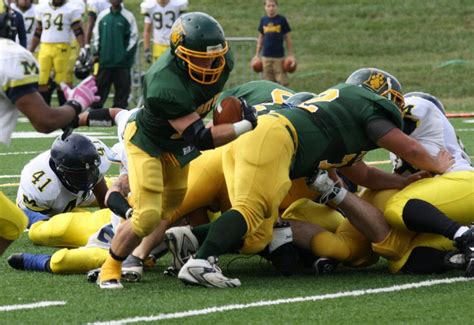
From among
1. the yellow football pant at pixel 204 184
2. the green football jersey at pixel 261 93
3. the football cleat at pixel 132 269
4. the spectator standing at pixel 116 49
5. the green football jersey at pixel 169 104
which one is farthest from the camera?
the spectator standing at pixel 116 49

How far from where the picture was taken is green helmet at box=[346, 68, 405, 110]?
6219mm

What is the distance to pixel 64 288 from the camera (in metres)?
5.70

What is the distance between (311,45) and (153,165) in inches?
694

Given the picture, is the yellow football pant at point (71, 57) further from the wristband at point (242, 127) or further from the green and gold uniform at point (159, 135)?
the wristband at point (242, 127)

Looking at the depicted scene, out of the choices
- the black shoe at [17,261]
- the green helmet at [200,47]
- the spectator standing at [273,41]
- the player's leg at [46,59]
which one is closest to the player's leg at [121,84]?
the player's leg at [46,59]

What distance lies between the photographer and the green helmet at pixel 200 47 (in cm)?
564

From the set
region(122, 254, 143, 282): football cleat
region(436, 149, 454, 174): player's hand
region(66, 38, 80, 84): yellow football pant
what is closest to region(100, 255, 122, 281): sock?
region(122, 254, 143, 282): football cleat

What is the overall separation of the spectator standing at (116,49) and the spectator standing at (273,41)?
230 cm

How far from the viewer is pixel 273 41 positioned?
17234 millimetres

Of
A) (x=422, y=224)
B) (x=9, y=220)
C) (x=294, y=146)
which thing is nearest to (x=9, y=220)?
(x=9, y=220)

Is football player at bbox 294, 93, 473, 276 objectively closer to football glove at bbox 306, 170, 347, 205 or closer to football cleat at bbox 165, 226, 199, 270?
football glove at bbox 306, 170, 347, 205

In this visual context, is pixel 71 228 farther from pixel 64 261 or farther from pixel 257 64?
pixel 257 64

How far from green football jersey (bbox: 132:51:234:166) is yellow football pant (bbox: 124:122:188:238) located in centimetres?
5

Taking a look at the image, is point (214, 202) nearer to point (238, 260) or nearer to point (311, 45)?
point (238, 260)
